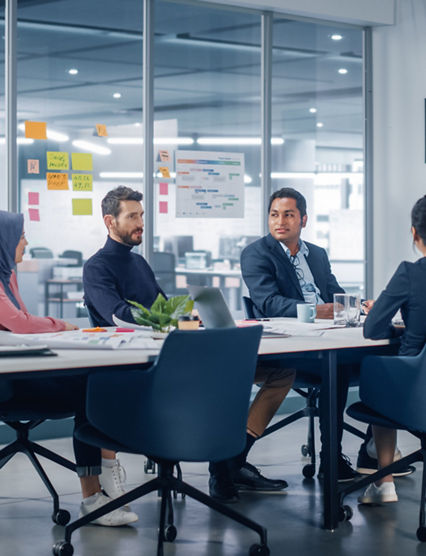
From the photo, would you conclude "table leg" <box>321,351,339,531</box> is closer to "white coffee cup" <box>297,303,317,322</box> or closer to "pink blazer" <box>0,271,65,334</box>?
"white coffee cup" <box>297,303,317,322</box>

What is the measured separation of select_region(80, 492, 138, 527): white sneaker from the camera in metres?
3.17

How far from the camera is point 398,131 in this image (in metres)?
6.43

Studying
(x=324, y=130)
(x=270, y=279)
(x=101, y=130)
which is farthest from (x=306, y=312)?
(x=324, y=130)

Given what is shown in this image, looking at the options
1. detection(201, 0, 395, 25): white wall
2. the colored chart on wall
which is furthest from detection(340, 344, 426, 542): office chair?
detection(201, 0, 395, 25): white wall

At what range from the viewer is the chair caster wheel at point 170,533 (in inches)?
121

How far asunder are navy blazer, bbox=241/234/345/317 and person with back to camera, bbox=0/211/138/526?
1.10 m

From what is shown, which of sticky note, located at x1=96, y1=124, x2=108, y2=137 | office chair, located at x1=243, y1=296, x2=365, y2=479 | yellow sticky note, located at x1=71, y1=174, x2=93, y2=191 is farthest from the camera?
sticky note, located at x1=96, y1=124, x2=108, y2=137

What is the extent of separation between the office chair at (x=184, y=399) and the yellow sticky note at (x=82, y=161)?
2928 millimetres

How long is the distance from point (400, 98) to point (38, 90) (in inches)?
112

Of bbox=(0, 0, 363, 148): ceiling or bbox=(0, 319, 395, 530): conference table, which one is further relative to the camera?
bbox=(0, 0, 363, 148): ceiling

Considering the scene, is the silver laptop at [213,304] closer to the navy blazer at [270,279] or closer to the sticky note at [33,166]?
the navy blazer at [270,279]

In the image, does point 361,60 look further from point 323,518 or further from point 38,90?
point 323,518

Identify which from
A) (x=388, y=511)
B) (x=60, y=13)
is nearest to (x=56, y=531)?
(x=388, y=511)

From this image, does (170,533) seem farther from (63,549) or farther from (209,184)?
(209,184)
